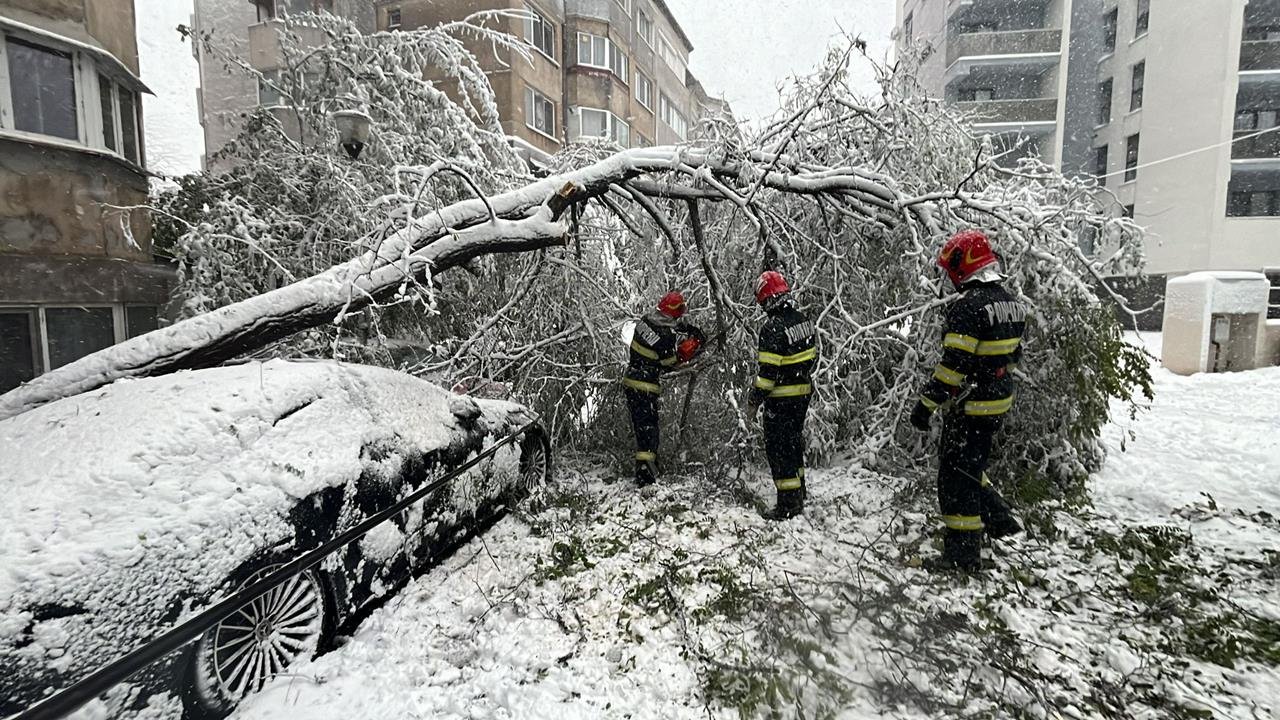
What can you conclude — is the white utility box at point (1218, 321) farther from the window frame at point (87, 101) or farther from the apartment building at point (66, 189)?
the window frame at point (87, 101)

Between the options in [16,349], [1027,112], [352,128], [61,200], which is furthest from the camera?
[1027,112]

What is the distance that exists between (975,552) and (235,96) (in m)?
19.4

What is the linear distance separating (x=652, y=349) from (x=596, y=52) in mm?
17196

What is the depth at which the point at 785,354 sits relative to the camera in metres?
4.20

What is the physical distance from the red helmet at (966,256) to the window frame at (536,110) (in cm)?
1469

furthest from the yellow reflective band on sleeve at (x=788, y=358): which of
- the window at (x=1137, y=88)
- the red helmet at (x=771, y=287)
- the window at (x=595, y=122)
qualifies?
the window at (x=1137, y=88)

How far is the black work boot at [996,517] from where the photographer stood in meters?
3.72

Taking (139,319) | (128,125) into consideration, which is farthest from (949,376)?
(128,125)

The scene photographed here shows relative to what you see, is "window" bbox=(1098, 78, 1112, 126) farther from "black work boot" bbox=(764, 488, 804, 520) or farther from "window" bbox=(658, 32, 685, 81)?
"black work boot" bbox=(764, 488, 804, 520)

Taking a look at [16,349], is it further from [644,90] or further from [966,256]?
[644,90]

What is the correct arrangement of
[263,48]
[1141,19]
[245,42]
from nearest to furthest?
[245,42], [263,48], [1141,19]

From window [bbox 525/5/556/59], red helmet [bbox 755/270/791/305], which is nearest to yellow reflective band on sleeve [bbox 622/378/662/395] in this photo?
red helmet [bbox 755/270/791/305]

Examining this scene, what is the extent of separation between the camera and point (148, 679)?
1928 millimetres

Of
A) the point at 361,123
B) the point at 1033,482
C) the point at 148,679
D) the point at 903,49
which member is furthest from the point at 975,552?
the point at 361,123
